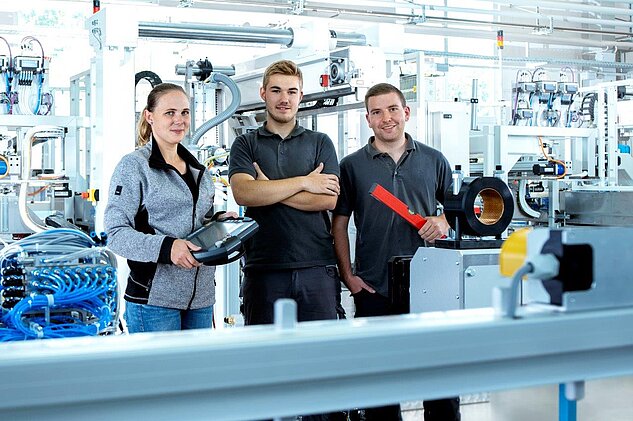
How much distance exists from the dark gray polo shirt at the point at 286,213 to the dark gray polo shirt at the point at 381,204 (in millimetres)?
147

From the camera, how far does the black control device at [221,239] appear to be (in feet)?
8.39

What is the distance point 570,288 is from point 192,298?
5.42 ft

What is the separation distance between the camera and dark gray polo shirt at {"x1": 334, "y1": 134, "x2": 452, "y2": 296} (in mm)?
3100

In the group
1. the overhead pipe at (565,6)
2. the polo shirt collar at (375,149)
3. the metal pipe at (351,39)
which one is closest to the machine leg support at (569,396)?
the polo shirt collar at (375,149)

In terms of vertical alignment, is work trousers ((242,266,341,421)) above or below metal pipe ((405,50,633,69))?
below

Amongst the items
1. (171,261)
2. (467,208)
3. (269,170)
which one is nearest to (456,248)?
(467,208)

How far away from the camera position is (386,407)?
2.82 meters

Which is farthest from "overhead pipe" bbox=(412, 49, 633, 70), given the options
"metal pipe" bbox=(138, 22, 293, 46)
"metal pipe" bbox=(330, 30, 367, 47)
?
"metal pipe" bbox=(138, 22, 293, 46)

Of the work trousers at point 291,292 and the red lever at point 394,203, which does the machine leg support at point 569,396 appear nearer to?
the red lever at point 394,203

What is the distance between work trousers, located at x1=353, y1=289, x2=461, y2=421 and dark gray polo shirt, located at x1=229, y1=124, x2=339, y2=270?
0.65 feet

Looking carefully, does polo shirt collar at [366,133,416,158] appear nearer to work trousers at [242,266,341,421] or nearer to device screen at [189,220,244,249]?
work trousers at [242,266,341,421]

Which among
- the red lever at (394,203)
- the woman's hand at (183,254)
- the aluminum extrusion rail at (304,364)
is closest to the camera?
the aluminum extrusion rail at (304,364)

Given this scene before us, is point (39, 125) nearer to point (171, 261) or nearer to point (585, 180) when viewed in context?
point (171, 261)

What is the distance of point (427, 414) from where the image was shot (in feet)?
8.92
